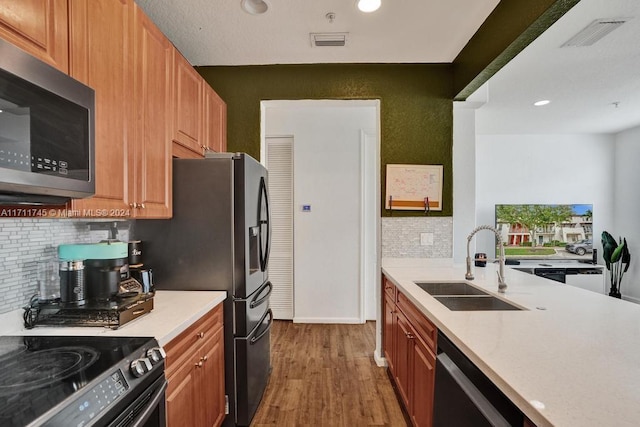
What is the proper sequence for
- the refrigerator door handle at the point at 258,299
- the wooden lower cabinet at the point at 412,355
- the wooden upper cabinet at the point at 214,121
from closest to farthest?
1. the wooden lower cabinet at the point at 412,355
2. the refrigerator door handle at the point at 258,299
3. the wooden upper cabinet at the point at 214,121

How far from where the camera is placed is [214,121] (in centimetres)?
262

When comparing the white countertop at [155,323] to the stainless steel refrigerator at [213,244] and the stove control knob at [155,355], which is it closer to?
the stove control knob at [155,355]

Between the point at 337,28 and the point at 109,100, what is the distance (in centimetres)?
155

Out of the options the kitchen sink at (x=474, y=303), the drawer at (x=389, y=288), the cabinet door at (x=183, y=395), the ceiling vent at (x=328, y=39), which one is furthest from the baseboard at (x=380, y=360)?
the ceiling vent at (x=328, y=39)

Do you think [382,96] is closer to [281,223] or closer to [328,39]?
[328,39]

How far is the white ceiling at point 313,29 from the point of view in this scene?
204 cm

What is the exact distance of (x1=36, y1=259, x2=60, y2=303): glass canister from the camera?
4.88 ft

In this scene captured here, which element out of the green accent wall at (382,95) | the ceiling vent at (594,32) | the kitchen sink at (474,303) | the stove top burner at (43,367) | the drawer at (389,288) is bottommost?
the drawer at (389,288)

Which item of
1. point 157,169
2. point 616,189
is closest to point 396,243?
point 157,169

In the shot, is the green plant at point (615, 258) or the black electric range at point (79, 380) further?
the green plant at point (615, 258)

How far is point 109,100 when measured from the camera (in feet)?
4.55

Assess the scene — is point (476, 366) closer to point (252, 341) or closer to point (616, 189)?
point (252, 341)

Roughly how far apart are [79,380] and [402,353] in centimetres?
181

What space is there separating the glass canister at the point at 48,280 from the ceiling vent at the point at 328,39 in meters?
2.07
